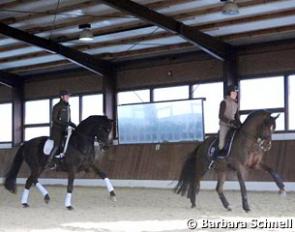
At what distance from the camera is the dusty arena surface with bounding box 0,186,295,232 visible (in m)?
6.89

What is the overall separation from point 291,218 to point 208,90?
8.06 metres

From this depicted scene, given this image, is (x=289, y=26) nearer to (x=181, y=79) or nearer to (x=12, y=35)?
(x=181, y=79)

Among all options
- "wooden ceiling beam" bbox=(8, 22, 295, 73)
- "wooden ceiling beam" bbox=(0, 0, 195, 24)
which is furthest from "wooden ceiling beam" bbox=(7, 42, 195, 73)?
"wooden ceiling beam" bbox=(0, 0, 195, 24)

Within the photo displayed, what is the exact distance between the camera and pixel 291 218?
24.7ft

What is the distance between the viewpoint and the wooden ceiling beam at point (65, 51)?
1480 cm

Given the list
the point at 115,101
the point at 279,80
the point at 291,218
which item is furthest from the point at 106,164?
the point at 291,218

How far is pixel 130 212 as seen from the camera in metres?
8.67

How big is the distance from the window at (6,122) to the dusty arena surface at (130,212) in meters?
8.29

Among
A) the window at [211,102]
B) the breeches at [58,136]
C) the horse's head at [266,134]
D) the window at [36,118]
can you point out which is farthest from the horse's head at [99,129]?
the window at [36,118]

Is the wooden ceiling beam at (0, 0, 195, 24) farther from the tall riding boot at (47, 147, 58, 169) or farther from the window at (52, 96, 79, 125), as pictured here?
the window at (52, 96, 79, 125)

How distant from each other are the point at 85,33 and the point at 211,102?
3942 mm

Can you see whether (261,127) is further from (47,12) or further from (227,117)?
(47,12)

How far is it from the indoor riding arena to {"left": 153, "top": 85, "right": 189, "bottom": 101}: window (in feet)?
0.12

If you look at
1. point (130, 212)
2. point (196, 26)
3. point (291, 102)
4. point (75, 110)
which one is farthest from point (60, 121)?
point (75, 110)
